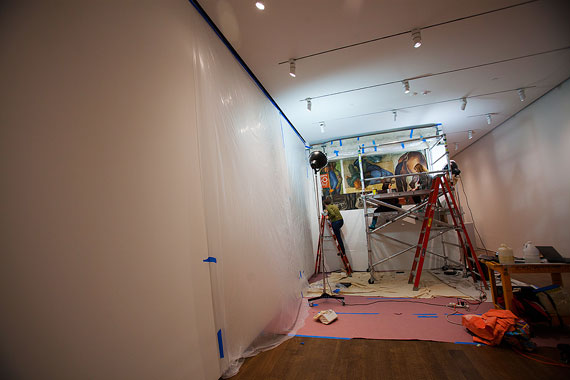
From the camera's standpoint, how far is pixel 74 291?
38.5 inches

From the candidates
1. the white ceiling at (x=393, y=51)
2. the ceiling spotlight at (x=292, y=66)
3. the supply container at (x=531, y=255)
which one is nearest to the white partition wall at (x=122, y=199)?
the white ceiling at (x=393, y=51)

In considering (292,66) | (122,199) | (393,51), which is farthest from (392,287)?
(122,199)

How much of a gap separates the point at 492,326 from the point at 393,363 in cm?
98

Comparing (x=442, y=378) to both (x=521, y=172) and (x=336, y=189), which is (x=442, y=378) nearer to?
(x=336, y=189)

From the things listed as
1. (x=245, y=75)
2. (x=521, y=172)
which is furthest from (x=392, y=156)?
(x=245, y=75)

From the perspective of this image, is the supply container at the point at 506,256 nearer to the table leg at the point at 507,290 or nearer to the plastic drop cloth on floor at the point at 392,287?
the table leg at the point at 507,290

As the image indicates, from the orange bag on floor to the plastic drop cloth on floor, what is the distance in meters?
1.19

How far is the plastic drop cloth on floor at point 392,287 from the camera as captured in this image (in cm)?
353

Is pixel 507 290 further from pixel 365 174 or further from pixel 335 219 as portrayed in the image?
pixel 365 174

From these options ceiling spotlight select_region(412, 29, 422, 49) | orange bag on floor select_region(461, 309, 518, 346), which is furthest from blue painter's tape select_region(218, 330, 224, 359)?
ceiling spotlight select_region(412, 29, 422, 49)

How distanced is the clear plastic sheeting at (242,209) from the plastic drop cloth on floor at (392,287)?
1.06 meters

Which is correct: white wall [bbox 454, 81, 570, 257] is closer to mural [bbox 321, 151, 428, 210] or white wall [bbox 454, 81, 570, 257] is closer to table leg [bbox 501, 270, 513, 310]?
mural [bbox 321, 151, 428, 210]

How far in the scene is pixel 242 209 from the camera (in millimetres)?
2344

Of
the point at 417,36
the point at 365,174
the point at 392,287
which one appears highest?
the point at 417,36
